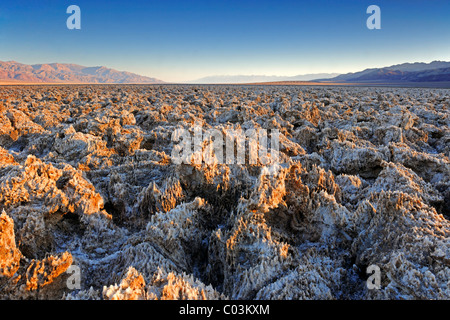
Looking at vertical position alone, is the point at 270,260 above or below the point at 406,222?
below

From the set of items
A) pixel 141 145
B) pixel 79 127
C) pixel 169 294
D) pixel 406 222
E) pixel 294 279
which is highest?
pixel 79 127

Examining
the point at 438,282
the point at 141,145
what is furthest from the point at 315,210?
the point at 141,145

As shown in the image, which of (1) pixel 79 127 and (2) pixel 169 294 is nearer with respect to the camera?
(2) pixel 169 294

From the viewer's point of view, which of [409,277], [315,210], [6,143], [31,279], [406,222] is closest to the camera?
[409,277]

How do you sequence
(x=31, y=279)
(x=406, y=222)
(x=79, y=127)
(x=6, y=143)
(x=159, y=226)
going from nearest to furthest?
(x=31, y=279) < (x=406, y=222) < (x=159, y=226) < (x=6, y=143) < (x=79, y=127)

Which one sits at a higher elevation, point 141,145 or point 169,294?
point 141,145
